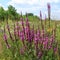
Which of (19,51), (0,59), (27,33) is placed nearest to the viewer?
(27,33)

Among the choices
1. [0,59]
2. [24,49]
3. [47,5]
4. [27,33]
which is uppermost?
[47,5]

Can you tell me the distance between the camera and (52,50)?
20.9 ft

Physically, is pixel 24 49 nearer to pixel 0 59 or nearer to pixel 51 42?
pixel 51 42

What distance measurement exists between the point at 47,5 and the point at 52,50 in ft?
3.89

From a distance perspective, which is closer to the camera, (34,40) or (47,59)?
→ (34,40)

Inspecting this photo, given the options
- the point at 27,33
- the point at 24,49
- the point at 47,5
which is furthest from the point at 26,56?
the point at 47,5

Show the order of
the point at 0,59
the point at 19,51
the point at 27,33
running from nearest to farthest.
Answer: the point at 27,33, the point at 19,51, the point at 0,59

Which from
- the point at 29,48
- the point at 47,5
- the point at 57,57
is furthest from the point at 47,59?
the point at 47,5

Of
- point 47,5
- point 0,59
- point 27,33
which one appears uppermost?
point 47,5

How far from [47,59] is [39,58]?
49cm

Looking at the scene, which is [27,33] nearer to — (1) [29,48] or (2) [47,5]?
(1) [29,48]

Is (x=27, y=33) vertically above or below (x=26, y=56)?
above

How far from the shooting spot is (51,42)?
19.3 feet

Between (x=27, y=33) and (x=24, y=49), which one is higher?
(x=27, y=33)
